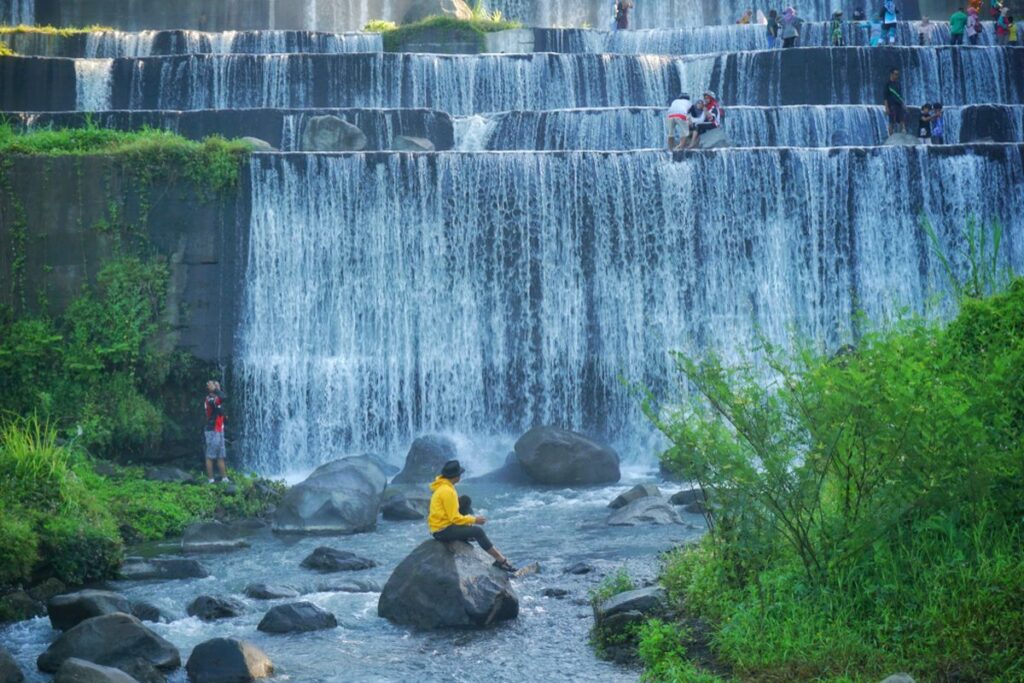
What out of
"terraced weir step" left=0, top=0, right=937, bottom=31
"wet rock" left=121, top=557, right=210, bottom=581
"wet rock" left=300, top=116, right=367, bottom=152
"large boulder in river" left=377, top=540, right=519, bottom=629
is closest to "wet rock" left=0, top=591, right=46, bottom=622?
"wet rock" left=121, top=557, right=210, bottom=581

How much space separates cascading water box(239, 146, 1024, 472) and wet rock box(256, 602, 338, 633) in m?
8.41

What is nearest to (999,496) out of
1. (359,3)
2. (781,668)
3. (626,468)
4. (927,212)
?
(781,668)

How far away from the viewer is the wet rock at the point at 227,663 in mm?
10102

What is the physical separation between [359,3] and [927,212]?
17.7 meters

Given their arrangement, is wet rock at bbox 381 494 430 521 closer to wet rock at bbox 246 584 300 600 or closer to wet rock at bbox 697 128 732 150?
wet rock at bbox 246 584 300 600

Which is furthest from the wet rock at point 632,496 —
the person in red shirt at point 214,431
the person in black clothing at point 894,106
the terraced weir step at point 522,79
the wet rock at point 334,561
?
the terraced weir step at point 522,79

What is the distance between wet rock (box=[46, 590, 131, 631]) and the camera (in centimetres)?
1158

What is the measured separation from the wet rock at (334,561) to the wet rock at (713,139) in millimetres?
10673

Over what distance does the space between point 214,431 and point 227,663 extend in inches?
319

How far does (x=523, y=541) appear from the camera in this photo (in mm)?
14617

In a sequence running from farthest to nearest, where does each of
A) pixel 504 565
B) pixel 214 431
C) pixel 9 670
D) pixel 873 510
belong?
pixel 214 431
pixel 504 565
pixel 9 670
pixel 873 510

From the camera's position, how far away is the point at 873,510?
30.3 ft

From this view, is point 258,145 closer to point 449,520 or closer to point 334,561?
point 334,561

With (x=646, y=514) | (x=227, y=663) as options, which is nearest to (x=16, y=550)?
(x=227, y=663)
